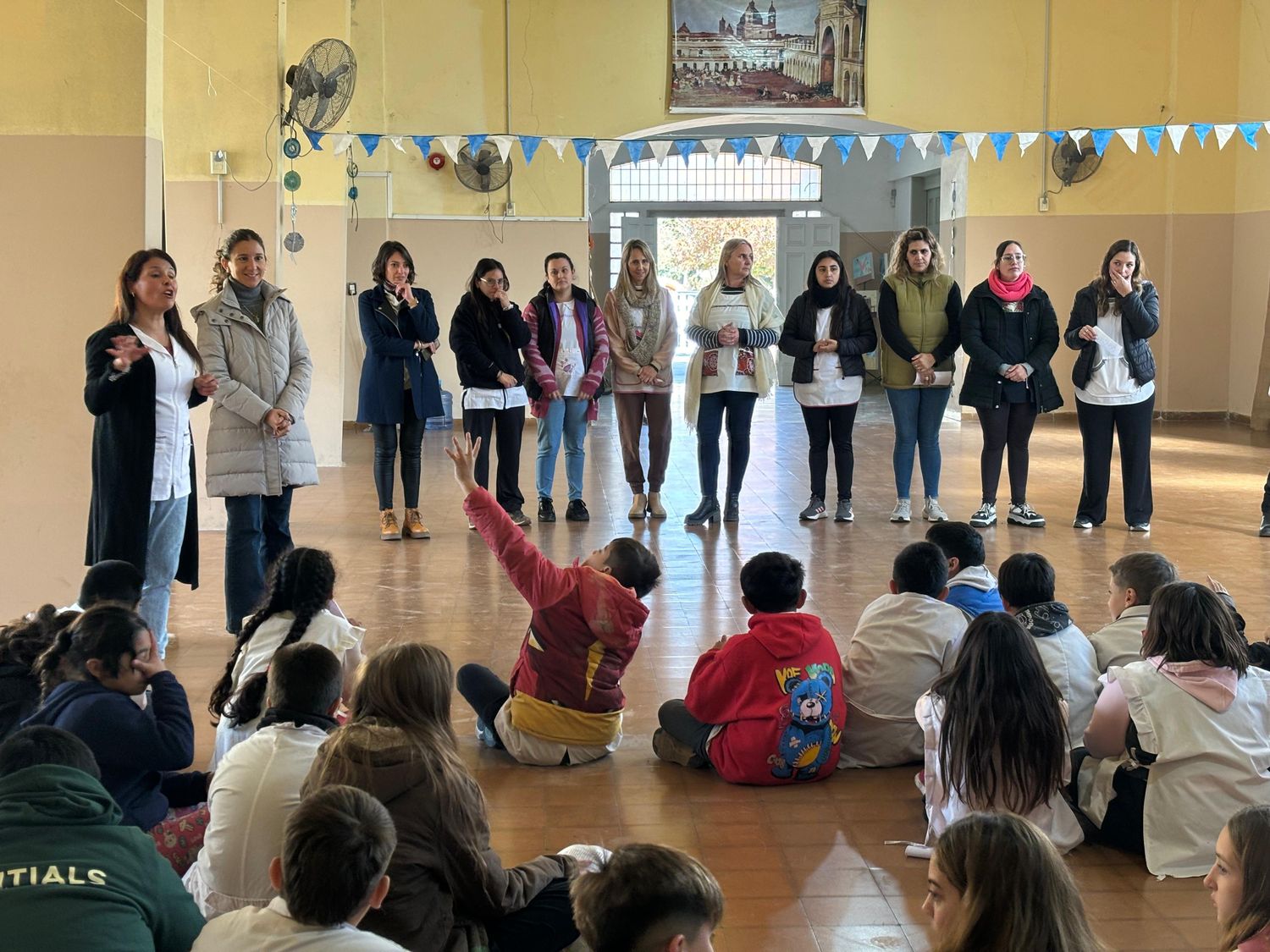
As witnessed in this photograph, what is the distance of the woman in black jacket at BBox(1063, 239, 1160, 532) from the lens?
24.8ft

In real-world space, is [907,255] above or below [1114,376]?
above

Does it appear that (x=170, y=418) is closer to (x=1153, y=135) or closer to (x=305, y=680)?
(x=305, y=680)

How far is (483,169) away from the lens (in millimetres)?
13797

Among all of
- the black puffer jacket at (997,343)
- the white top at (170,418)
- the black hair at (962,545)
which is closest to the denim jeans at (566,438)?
the black puffer jacket at (997,343)

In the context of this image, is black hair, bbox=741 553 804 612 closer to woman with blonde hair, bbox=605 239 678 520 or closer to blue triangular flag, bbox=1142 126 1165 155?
woman with blonde hair, bbox=605 239 678 520

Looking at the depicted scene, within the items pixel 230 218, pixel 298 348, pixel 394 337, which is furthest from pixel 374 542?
pixel 230 218

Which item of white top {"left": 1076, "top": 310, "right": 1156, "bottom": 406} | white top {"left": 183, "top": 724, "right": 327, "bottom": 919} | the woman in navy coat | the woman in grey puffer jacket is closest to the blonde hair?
white top {"left": 1076, "top": 310, "right": 1156, "bottom": 406}

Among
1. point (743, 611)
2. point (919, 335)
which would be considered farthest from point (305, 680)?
point (919, 335)

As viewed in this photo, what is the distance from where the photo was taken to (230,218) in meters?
8.82

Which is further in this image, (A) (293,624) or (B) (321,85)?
(B) (321,85)

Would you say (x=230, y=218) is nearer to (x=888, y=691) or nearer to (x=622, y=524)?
(x=622, y=524)

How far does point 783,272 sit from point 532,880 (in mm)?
16350

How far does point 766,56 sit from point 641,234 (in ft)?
15.6

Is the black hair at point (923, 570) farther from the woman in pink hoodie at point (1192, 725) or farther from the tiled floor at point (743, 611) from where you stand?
the woman in pink hoodie at point (1192, 725)
